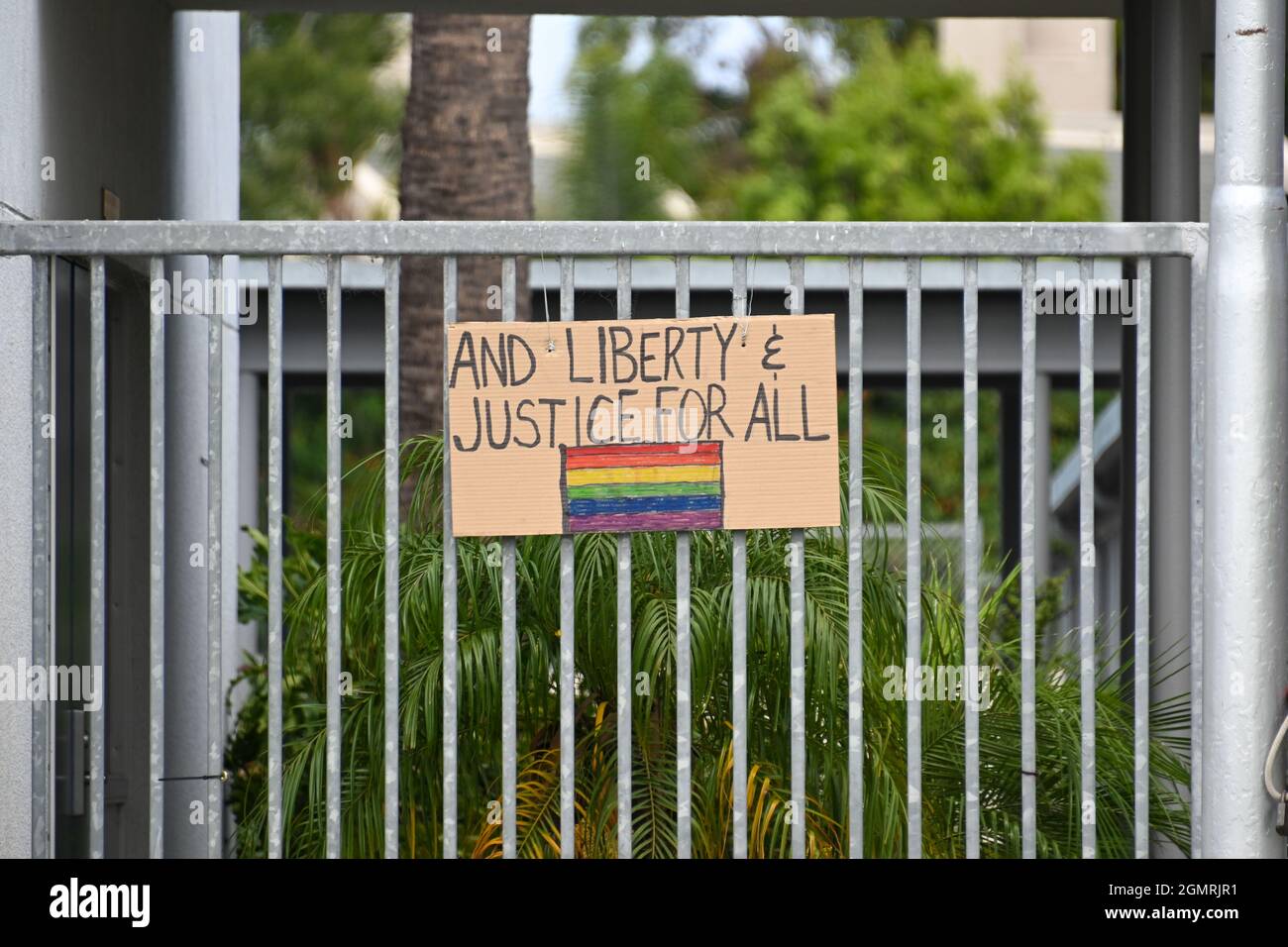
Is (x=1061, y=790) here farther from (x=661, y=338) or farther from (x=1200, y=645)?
(x=661, y=338)

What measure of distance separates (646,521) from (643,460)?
0.41 feet

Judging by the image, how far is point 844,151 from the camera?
2275 cm

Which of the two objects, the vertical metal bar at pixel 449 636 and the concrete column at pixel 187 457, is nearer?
the vertical metal bar at pixel 449 636

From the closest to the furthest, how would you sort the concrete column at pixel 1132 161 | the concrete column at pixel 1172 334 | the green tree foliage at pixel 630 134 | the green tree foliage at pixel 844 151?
the concrete column at pixel 1172 334 < the concrete column at pixel 1132 161 < the green tree foliage at pixel 630 134 < the green tree foliage at pixel 844 151

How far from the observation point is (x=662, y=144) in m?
23.3

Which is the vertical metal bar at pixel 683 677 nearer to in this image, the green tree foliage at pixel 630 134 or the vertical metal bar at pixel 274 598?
the vertical metal bar at pixel 274 598

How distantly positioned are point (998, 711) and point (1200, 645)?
0.88m

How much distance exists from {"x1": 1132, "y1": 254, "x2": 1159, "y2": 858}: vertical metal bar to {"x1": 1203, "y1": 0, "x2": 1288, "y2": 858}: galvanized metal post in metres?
0.17

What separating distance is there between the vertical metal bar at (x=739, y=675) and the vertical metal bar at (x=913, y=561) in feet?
1.11

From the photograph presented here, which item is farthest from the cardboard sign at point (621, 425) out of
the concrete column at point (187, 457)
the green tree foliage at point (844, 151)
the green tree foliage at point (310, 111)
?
the green tree foliage at point (310, 111)

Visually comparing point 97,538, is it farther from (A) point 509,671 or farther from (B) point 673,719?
(B) point 673,719

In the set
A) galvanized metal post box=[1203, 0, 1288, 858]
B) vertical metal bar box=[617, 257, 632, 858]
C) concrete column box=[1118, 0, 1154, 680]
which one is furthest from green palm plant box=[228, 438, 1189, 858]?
concrete column box=[1118, 0, 1154, 680]

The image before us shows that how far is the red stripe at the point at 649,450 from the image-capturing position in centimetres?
332
